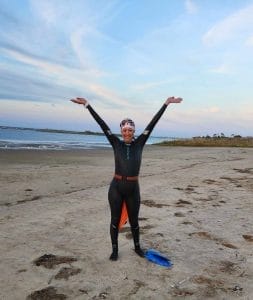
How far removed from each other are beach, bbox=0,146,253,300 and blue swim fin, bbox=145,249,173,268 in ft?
0.30

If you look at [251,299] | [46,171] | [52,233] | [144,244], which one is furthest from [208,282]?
[46,171]

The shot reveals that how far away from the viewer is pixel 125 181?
6203 mm

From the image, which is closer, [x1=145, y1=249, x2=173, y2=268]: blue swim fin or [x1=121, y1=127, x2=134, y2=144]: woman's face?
[x1=145, y1=249, x2=173, y2=268]: blue swim fin

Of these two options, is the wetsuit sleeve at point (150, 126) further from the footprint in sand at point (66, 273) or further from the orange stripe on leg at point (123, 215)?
the footprint in sand at point (66, 273)

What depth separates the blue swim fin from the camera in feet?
19.4

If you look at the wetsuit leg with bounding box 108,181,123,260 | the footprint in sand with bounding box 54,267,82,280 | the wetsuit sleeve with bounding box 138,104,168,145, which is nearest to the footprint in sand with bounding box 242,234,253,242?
the wetsuit leg with bounding box 108,181,123,260

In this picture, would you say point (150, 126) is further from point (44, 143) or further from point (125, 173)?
point (44, 143)

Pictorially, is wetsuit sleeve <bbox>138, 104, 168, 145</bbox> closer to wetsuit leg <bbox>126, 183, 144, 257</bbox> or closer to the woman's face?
the woman's face

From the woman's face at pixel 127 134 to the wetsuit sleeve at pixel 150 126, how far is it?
20 cm

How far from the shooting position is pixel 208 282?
5.35 metres

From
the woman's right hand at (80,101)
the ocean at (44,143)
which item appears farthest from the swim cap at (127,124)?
the ocean at (44,143)

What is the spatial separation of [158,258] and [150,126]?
7.04 feet

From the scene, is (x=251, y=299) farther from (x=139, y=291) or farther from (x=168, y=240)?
(x=168, y=240)

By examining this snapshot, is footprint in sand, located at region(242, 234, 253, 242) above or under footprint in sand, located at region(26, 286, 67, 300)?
above
